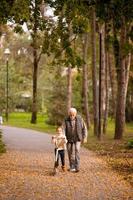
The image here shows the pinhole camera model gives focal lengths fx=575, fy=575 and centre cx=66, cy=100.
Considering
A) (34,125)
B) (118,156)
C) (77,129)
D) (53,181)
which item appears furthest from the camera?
(34,125)

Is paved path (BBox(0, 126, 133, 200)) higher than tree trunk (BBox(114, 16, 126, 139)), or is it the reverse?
tree trunk (BBox(114, 16, 126, 139))

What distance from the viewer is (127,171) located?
16.8 meters

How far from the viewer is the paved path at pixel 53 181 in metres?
12.4

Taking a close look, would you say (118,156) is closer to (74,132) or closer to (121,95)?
(74,132)

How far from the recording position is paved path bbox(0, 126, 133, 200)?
12.4 m

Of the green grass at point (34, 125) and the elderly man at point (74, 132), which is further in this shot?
the green grass at point (34, 125)

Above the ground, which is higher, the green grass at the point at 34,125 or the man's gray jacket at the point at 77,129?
the man's gray jacket at the point at 77,129

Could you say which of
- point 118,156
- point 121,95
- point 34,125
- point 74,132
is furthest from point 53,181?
point 34,125

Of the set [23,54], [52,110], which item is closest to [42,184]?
[52,110]

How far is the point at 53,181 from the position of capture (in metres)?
14.5

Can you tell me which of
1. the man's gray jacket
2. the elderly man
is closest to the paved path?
the elderly man

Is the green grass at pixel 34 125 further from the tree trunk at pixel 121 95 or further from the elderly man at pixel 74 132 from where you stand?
the elderly man at pixel 74 132

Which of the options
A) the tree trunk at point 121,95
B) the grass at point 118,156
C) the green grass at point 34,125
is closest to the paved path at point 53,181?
the grass at point 118,156

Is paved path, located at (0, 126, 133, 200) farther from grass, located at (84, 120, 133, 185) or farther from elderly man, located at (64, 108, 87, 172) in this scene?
elderly man, located at (64, 108, 87, 172)
